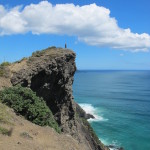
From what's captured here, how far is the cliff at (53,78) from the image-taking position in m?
28.1

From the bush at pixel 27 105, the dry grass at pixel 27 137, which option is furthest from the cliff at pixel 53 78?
the dry grass at pixel 27 137

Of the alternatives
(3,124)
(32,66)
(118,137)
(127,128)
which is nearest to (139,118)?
(127,128)

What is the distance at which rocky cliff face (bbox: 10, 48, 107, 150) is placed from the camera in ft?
92.9

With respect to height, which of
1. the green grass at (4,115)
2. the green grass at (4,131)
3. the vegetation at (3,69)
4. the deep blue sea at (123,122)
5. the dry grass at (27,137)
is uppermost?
the vegetation at (3,69)

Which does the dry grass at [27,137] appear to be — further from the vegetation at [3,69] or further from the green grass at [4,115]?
the vegetation at [3,69]

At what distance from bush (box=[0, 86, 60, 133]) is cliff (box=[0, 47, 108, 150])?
18.8 ft

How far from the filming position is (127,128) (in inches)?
2657

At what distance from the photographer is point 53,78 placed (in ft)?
102

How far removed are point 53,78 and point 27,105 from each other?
35.7 ft

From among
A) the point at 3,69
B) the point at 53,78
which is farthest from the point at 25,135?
the point at 53,78

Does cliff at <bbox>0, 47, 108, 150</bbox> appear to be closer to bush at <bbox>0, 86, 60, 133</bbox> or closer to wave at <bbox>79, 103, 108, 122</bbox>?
bush at <bbox>0, 86, 60, 133</bbox>

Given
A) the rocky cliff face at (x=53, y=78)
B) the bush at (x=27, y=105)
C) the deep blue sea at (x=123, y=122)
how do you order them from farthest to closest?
the deep blue sea at (x=123, y=122), the rocky cliff face at (x=53, y=78), the bush at (x=27, y=105)

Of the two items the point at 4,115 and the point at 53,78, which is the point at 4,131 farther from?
the point at 53,78

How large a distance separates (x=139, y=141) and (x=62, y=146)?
4566cm
